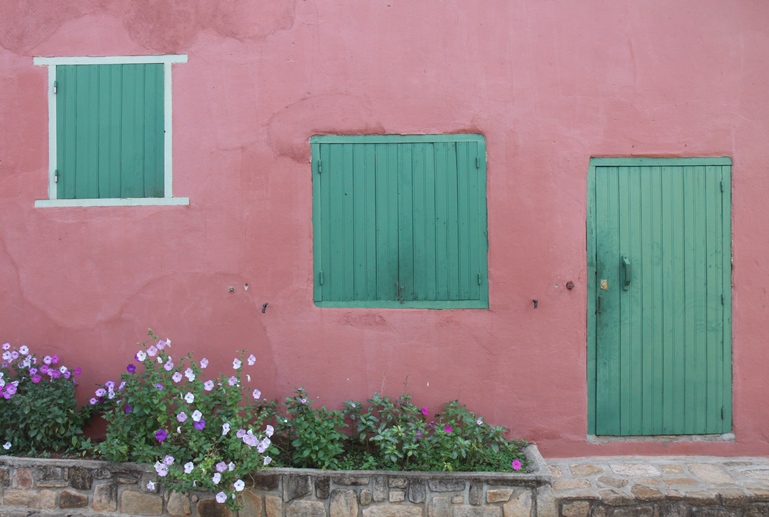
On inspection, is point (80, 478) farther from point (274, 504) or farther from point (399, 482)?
point (399, 482)

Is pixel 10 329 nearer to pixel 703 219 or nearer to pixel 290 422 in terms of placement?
pixel 290 422

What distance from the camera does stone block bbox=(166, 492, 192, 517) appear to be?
11.9 ft

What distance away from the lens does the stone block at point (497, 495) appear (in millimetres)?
3592

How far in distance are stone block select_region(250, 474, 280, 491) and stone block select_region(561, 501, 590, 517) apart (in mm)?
1704

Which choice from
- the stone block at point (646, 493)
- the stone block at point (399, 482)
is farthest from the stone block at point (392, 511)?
the stone block at point (646, 493)

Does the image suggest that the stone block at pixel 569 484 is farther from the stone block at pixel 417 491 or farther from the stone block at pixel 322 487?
the stone block at pixel 322 487

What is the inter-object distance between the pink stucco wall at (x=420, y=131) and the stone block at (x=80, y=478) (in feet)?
2.42

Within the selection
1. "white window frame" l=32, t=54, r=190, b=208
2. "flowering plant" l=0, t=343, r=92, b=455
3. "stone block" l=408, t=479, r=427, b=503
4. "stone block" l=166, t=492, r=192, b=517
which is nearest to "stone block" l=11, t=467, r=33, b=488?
"flowering plant" l=0, t=343, r=92, b=455

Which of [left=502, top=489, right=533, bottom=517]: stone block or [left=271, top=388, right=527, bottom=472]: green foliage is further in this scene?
[left=271, top=388, right=527, bottom=472]: green foliage

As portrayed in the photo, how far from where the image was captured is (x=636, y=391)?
4.22 meters

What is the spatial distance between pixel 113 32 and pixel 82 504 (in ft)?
10.2

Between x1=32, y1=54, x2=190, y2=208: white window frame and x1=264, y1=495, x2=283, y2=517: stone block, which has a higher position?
x1=32, y1=54, x2=190, y2=208: white window frame

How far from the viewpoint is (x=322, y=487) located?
11.9 ft

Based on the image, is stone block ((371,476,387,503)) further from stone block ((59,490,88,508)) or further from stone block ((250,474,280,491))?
stone block ((59,490,88,508))
